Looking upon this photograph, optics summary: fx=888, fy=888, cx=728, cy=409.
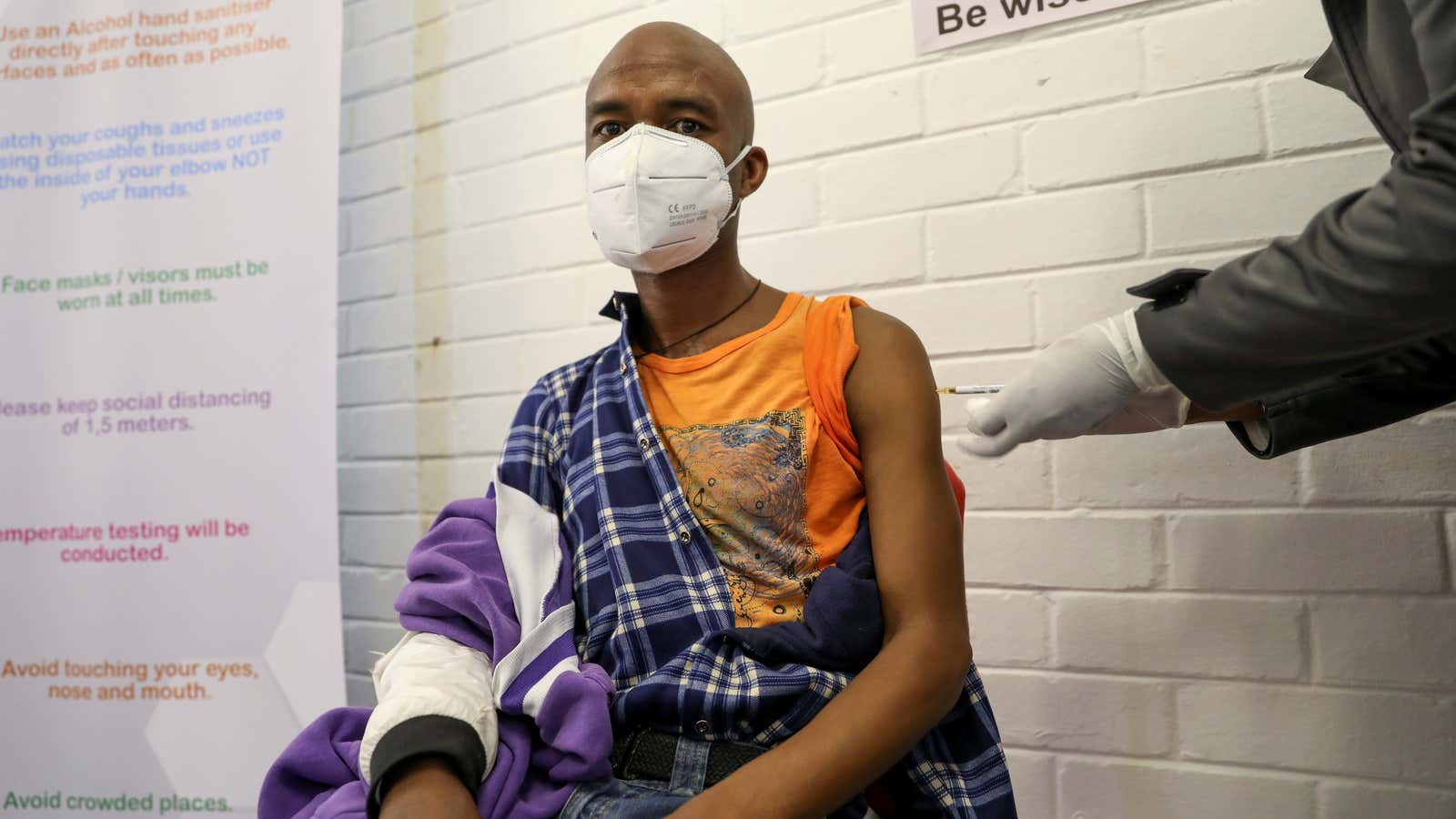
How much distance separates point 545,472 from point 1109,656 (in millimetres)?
892

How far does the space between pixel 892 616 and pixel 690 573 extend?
0.22m

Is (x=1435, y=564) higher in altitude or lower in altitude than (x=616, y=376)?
lower

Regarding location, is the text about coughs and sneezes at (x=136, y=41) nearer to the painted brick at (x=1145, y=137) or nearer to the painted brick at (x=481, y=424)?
the painted brick at (x=481, y=424)

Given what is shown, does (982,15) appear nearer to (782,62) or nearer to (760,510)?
(782,62)

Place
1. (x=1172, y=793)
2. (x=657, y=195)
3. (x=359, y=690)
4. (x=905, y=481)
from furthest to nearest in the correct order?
1. (x=359, y=690)
2. (x=1172, y=793)
3. (x=657, y=195)
4. (x=905, y=481)

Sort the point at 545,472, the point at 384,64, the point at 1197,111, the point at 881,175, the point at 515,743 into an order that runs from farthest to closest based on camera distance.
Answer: the point at 384,64 < the point at 881,175 < the point at 1197,111 < the point at 545,472 < the point at 515,743

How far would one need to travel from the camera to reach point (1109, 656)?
1349 millimetres

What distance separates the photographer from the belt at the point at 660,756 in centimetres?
86

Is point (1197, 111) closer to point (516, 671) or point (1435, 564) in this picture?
point (1435, 564)

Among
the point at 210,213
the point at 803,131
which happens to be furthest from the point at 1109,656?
the point at 210,213

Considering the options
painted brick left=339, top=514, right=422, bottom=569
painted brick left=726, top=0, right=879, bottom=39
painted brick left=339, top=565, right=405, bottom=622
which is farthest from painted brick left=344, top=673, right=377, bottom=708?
painted brick left=726, top=0, right=879, bottom=39

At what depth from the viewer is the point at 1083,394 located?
97cm

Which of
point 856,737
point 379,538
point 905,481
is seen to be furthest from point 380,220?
point 856,737

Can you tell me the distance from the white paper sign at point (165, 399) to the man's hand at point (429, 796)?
0.88 metres
